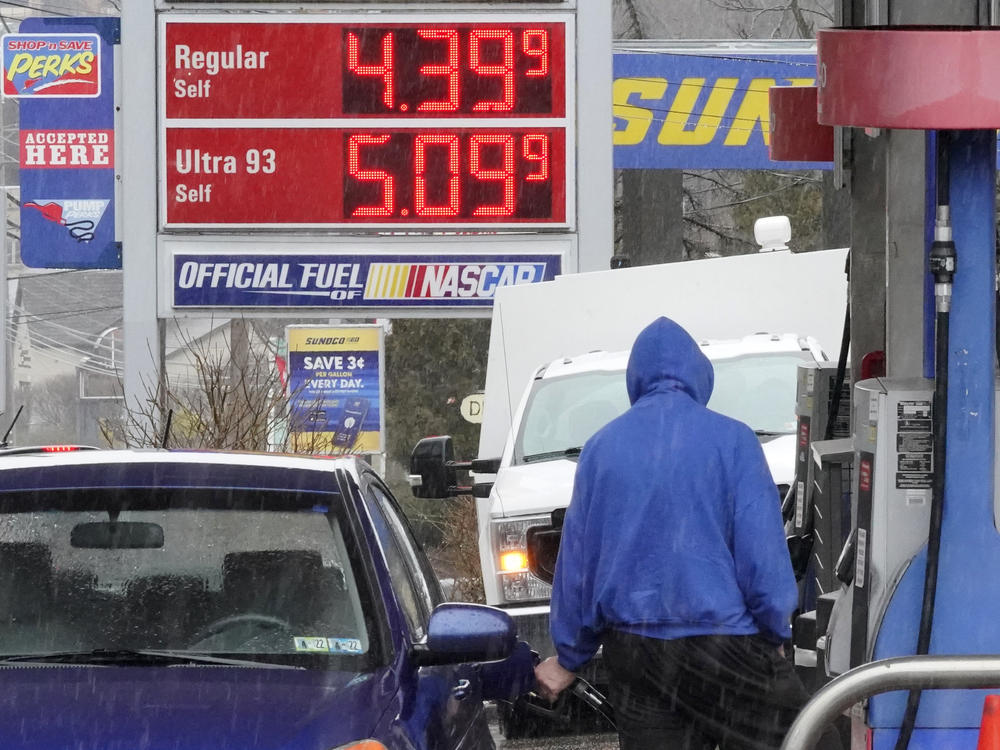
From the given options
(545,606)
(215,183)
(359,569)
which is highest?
(215,183)

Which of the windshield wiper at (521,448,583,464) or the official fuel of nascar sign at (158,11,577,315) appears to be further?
the official fuel of nascar sign at (158,11,577,315)

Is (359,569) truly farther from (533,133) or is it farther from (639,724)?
(533,133)

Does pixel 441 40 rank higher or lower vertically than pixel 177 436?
higher

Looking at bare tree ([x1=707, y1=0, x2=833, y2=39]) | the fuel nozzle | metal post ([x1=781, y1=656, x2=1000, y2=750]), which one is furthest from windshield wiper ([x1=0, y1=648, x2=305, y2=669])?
bare tree ([x1=707, y1=0, x2=833, y2=39])

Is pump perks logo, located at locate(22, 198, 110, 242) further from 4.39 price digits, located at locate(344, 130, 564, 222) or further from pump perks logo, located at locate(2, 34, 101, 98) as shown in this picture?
4.39 price digits, located at locate(344, 130, 564, 222)

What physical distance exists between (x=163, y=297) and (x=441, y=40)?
2744mm

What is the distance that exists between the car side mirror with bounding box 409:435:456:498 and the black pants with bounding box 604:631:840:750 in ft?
17.2

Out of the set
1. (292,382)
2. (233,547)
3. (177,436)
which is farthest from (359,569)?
(292,382)

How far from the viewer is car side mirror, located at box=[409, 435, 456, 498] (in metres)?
10.2

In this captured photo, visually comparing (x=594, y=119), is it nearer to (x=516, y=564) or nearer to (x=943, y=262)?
(x=516, y=564)

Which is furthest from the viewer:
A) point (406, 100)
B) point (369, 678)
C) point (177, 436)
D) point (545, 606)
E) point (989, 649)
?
point (177, 436)

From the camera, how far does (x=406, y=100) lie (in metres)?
12.6

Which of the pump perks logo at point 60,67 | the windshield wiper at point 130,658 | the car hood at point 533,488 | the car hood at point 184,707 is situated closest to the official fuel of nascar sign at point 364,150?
the pump perks logo at point 60,67

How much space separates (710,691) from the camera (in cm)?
491
